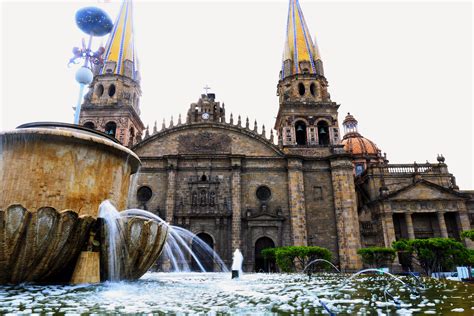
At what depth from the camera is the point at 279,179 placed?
2462 cm

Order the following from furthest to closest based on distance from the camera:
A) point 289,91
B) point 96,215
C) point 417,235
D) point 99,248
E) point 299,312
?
point 289,91, point 417,235, point 96,215, point 99,248, point 299,312

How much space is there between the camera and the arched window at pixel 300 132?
91.1ft

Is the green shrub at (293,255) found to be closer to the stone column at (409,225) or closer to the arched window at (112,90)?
the stone column at (409,225)

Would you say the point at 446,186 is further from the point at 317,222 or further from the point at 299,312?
the point at 299,312

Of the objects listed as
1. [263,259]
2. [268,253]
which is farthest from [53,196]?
[263,259]

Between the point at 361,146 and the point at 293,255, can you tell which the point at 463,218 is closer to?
the point at 293,255

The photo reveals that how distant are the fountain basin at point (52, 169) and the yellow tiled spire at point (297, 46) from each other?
25345mm

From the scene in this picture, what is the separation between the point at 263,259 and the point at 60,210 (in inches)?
725

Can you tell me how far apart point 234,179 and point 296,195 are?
4751 millimetres

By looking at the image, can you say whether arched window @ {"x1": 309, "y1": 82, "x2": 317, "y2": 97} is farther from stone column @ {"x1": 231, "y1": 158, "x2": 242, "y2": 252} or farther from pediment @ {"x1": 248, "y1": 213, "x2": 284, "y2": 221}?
pediment @ {"x1": 248, "y1": 213, "x2": 284, "y2": 221}

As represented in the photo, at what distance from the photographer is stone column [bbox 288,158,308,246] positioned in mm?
22484

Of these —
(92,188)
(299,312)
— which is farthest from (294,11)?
(299,312)

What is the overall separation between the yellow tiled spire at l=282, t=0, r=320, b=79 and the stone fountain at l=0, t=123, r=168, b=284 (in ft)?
82.7

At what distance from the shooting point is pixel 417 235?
26625 mm
